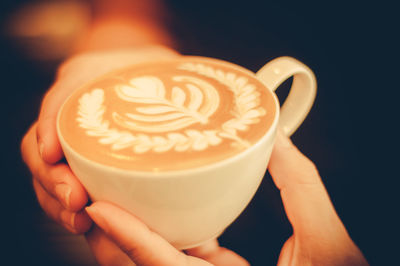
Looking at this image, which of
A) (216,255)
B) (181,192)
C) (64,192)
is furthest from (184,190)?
(216,255)

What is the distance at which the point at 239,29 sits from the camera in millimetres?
1240

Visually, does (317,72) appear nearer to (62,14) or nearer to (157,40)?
(157,40)

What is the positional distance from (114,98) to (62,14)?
4.73 ft

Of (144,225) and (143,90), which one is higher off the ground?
(143,90)

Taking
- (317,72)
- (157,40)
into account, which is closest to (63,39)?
(157,40)

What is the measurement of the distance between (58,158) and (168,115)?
0.96ft

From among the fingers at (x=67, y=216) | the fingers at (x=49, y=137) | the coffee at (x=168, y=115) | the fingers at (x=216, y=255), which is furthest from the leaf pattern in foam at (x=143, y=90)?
the fingers at (x=216, y=255)

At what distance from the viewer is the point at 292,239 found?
28.1 inches

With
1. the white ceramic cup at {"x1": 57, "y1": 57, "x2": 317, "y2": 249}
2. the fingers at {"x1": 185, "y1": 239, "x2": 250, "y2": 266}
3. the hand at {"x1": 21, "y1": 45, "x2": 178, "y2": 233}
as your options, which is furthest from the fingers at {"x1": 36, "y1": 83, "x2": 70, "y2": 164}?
the fingers at {"x1": 185, "y1": 239, "x2": 250, "y2": 266}

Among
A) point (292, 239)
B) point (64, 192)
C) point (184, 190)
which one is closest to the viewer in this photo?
point (184, 190)

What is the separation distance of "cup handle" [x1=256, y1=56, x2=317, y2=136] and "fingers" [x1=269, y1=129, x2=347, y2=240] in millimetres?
82

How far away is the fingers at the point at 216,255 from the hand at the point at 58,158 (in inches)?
11.7

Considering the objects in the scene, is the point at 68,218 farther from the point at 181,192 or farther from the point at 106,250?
the point at 181,192

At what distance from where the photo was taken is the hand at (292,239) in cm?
52
